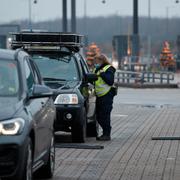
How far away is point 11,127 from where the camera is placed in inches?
349

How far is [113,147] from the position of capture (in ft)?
51.6

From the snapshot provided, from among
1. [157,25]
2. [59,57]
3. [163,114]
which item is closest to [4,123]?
[59,57]

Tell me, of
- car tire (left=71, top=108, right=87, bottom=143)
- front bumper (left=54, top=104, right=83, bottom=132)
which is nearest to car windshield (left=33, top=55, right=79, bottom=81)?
car tire (left=71, top=108, right=87, bottom=143)

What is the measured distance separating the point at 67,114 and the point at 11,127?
7.03 metres

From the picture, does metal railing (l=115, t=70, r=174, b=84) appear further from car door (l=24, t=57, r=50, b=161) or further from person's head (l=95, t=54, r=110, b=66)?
car door (l=24, t=57, r=50, b=161)

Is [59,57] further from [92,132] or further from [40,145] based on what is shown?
[40,145]

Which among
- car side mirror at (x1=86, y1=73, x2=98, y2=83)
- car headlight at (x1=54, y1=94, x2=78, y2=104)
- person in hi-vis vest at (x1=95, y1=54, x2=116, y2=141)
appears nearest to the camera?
car headlight at (x1=54, y1=94, x2=78, y2=104)

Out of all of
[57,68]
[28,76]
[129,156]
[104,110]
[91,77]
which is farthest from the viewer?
[104,110]

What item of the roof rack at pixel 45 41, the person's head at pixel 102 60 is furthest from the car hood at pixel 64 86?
the roof rack at pixel 45 41

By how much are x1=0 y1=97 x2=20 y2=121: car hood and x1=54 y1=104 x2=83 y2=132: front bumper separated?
6.32 metres

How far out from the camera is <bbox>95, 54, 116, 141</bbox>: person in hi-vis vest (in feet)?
55.3

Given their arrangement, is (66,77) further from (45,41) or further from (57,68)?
(45,41)

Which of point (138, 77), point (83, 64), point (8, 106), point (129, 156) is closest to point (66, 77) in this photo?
point (83, 64)

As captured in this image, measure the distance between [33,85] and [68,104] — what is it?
5.50m
